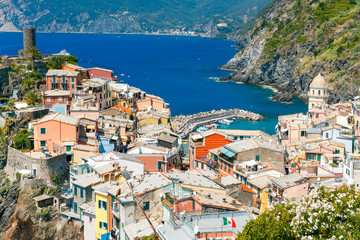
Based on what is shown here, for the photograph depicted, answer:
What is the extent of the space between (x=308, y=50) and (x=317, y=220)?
362 ft

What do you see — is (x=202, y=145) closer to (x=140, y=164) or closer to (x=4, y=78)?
(x=140, y=164)

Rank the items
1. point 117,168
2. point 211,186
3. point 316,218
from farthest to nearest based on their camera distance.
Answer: point 117,168 < point 211,186 < point 316,218

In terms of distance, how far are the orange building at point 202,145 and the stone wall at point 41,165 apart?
11.3m

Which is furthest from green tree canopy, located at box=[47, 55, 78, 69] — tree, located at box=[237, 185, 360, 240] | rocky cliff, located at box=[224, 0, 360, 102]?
rocky cliff, located at box=[224, 0, 360, 102]

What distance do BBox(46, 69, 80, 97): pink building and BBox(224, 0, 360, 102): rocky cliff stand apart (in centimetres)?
5516

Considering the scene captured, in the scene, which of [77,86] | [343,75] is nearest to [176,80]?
[343,75]

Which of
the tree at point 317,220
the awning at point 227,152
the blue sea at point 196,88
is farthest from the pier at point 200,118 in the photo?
the tree at point 317,220

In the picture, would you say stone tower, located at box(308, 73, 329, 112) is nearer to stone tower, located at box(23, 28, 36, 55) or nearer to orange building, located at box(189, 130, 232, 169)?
orange building, located at box(189, 130, 232, 169)

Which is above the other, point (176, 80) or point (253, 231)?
point (176, 80)

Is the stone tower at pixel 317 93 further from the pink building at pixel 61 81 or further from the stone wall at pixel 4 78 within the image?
the stone wall at pixel 4 78

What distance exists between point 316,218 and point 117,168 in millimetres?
17442

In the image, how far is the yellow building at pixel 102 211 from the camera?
1147 inches

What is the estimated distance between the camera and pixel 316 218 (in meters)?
18.3

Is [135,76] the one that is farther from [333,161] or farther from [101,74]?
[333,161]
